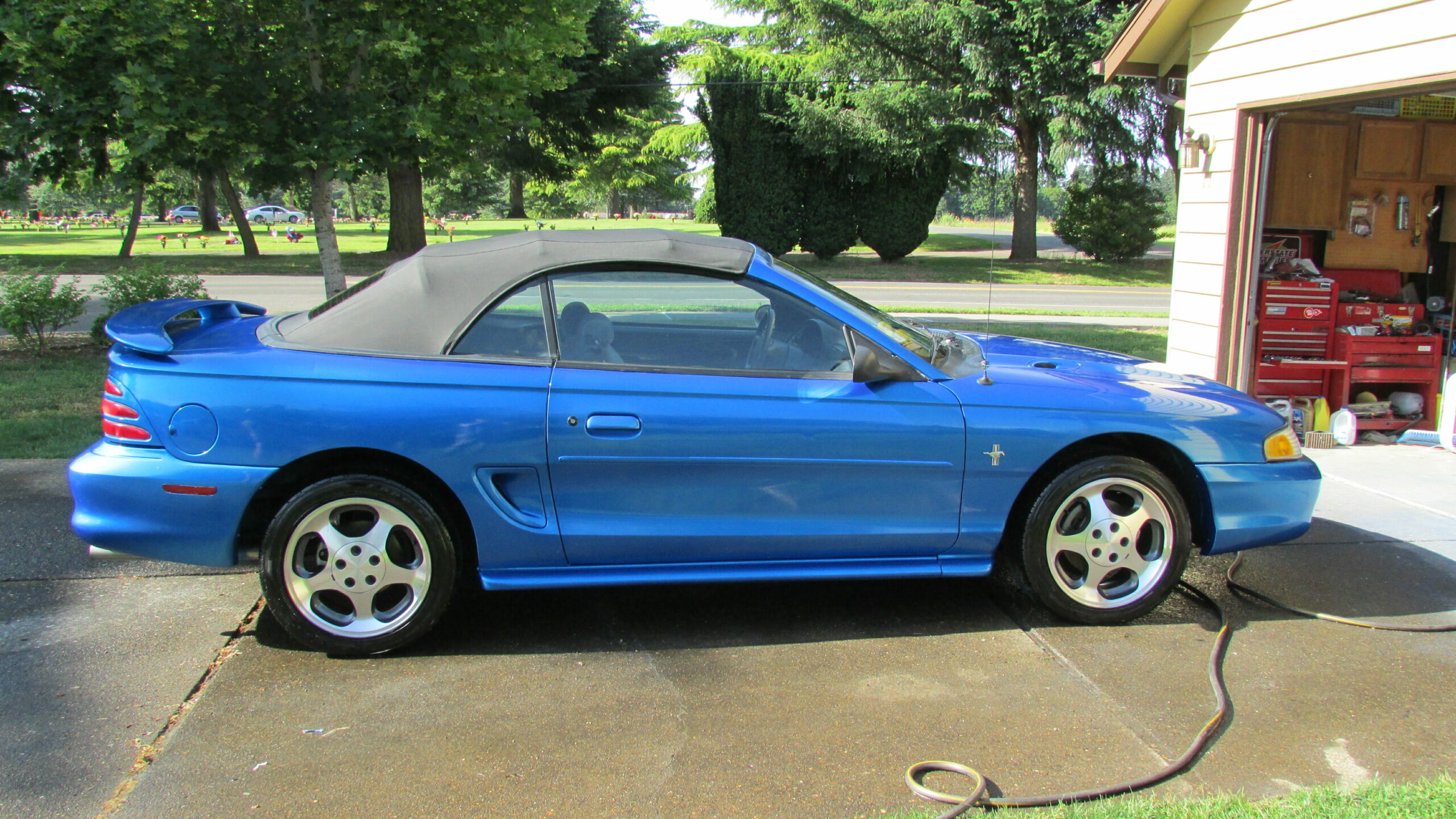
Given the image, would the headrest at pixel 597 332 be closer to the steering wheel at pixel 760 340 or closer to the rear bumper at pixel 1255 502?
the steering wheel at pixel 760 340

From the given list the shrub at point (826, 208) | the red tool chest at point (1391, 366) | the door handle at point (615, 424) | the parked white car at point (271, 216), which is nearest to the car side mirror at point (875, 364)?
the door handle at point (615, 424)

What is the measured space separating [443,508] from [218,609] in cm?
120

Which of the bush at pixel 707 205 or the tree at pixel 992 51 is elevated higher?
the tree at pixel 992 51

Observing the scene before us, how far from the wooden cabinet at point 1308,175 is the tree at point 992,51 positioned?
1548 centimetres

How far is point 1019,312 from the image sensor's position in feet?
55.5

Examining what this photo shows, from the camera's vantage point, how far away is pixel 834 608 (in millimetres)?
4145

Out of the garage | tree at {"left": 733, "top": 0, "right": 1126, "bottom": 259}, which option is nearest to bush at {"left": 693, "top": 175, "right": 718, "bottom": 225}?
tree at {"left": 733, "top": 0, "right": 1126, "bottom": 259}

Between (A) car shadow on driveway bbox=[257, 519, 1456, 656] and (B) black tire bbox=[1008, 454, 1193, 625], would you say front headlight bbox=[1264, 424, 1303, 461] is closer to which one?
(B) black tire bbox=[1008, 454, 1193, 625]

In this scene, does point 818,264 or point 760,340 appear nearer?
point 760,340

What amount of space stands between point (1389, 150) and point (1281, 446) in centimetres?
476

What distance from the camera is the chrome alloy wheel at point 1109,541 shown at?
3.85 m

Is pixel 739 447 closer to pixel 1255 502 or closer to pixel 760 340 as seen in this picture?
pixel 760 340

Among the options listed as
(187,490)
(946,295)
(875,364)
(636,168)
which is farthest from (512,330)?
(636,168)

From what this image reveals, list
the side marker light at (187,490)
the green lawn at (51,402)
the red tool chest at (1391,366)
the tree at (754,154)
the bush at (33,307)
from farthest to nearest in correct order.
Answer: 1. the tree at (754,154)
2. the bush at (33,307)
3. the red tool chest at (1391,366)
4. the green lawn at (51,402)
5. the side marker light at (187,490)
